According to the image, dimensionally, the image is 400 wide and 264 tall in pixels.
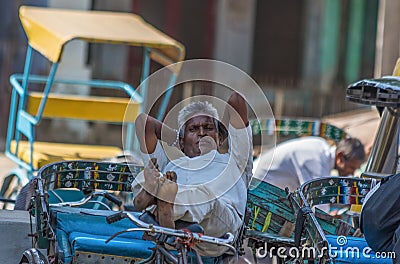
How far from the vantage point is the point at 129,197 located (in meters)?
8.38

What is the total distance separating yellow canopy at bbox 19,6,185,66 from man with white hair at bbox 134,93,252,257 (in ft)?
10.9

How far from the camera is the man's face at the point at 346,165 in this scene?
7.98 metres

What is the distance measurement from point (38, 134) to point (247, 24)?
13.8ft

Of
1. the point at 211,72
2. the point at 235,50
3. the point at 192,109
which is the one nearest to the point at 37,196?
the point at 192,109

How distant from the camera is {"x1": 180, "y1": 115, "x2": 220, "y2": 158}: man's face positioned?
5426 millimetres

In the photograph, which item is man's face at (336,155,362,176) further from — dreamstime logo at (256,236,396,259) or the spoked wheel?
the spoked wheel

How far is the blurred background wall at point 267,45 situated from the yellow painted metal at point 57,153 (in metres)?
5.41

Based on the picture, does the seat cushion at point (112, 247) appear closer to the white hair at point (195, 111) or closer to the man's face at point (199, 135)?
the man's face at point (199, 135)

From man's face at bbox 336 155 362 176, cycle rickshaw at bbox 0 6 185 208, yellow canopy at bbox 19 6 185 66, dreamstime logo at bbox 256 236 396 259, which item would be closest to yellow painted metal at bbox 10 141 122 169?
cycle rickshaw at bbox 0 6 185 208

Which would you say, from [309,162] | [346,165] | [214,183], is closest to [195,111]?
[214,183]

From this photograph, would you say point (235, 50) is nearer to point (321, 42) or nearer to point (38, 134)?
point (321, 42)

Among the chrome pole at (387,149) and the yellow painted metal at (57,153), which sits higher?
the chrome pole at (387,149)

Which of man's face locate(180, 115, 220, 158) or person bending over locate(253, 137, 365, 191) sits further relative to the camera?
person bending over locate(253, 137, 365, 191)

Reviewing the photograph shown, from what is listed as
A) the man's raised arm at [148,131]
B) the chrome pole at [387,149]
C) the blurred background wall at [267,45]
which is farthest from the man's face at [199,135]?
the blurred background wall at [267,45]
